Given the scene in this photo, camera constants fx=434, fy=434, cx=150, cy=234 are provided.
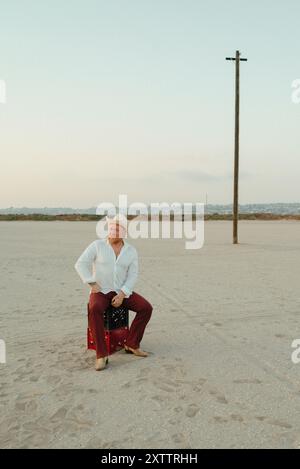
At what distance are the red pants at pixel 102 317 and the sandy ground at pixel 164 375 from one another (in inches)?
9.4

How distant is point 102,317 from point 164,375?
0.92 m

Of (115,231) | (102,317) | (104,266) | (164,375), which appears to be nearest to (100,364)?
(102,317)

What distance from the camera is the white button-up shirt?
16.4 feet

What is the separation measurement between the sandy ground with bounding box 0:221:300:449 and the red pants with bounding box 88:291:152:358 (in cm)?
24

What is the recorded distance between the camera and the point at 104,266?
5.00m

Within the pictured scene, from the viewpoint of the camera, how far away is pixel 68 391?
13.6 ft

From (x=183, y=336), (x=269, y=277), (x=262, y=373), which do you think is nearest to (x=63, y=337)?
(x=183, y=336)

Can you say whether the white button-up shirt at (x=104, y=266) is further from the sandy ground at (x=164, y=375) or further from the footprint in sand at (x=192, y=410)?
the footprint in sand at (x=192, y=410)

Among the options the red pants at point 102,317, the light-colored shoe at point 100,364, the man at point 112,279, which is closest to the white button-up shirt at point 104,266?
the man at point 112,279

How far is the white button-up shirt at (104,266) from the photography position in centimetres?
498

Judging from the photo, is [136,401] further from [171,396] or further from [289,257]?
[289,257]

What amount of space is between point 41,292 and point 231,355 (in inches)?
194

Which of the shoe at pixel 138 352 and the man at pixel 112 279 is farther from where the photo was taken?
the shoe at pixel 138 352

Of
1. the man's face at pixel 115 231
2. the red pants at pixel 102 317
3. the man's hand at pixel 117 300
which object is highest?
the man's face at pixel 115 231
